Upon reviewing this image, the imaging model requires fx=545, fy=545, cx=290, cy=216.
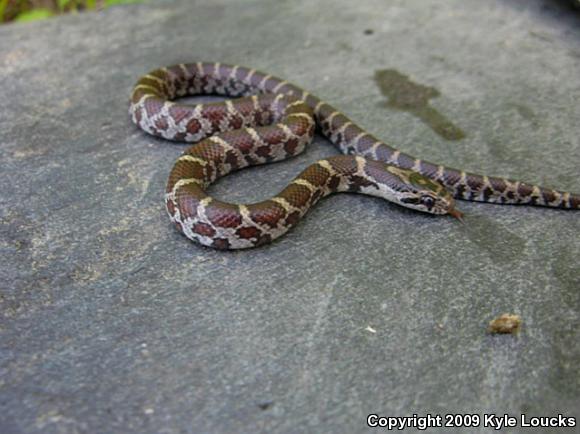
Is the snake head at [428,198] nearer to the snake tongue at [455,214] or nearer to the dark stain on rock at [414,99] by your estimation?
the snake tongue at [455,214]

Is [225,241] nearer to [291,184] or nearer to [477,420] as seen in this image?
[291,184]

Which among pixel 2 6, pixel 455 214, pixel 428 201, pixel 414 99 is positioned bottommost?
pixel 455 214

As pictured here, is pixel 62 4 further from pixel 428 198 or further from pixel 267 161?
pixel 428 198

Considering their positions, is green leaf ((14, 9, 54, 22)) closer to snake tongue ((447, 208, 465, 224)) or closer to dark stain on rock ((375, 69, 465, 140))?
dark stain on rock ((375, 69, 465, 140))

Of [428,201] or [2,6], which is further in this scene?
[2,6]

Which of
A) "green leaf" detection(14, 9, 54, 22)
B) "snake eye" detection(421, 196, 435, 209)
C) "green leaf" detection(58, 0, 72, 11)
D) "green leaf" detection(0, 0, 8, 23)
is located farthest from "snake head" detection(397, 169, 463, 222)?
"green leaf" detection(0, 0, 8, 23)

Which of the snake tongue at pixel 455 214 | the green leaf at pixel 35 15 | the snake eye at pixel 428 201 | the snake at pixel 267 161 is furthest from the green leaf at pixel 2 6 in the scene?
the snake tongue at pixel 455 214

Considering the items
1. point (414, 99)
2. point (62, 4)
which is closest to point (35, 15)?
point (62, 4)
